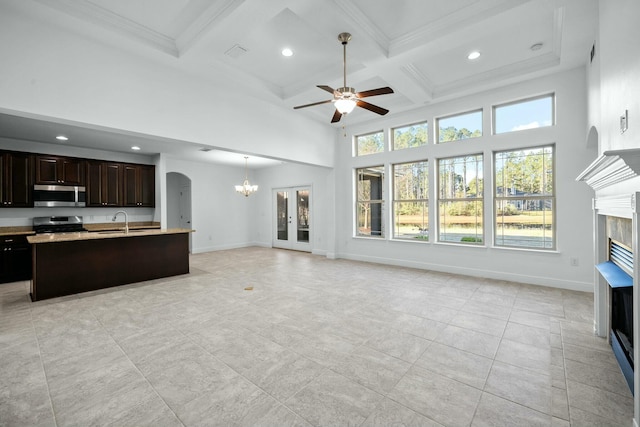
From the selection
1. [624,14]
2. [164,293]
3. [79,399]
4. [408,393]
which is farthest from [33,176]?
[624,14]

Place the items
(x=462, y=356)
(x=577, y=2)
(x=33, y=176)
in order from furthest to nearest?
(x=33, y=176) < (x=577, y=2) < (x=462, y=356)

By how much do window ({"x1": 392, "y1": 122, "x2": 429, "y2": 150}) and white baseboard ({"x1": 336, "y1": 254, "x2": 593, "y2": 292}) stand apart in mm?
2587

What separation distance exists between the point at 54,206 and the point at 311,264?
578 centimetres

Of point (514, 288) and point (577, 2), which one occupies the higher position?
point (577, 2)

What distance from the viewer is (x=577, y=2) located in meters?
2.91

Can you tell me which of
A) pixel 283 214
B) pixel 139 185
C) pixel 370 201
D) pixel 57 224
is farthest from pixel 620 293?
pixel 57 224

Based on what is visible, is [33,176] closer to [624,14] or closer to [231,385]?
[231,385]

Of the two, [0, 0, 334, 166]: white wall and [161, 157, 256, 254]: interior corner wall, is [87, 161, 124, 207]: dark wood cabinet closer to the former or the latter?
[161, 157, 256, 254]: interior corner wall

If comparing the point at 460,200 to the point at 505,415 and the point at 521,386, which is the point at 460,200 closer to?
the point at 521,386

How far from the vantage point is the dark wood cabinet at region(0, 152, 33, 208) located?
548 centimetres

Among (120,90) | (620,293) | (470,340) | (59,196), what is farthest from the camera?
(59,196)

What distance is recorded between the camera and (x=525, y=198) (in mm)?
4844

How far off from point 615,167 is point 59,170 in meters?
8.79

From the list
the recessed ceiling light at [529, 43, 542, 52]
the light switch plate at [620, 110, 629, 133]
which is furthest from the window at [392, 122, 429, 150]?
the light switch plate at [620, 110, 629, 133]
